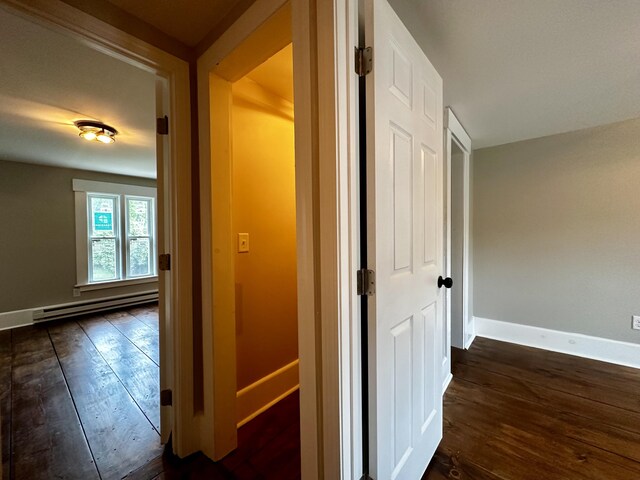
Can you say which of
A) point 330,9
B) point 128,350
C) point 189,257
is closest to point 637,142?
point 330,9

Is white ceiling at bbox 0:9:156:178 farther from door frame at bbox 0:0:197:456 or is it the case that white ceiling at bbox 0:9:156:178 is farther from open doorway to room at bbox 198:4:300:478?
open doorway to room at bbox 198:4:300:478

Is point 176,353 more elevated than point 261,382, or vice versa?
point 176,353

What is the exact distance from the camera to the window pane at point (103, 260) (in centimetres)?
421

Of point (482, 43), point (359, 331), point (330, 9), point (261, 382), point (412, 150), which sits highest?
point (482, 43)

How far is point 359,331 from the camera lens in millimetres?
876

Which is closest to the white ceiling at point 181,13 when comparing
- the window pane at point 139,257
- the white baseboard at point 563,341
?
the white baseboard at point 563,341

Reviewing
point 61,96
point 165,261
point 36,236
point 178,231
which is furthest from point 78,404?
Answer: point 36,236

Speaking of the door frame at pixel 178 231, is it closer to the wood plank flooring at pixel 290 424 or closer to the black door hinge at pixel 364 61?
the wood plank flooring at pixel 290 424

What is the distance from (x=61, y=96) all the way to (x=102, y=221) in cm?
304

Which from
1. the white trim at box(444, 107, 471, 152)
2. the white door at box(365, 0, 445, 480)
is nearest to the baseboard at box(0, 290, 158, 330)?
the white door at box(365, 0, 445, 480)

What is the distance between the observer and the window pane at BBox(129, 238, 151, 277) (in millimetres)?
4629

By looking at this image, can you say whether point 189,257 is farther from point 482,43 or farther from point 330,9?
point 482,43

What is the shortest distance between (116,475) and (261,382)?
2.71 ft

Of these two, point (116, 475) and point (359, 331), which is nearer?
point (359, 331)
